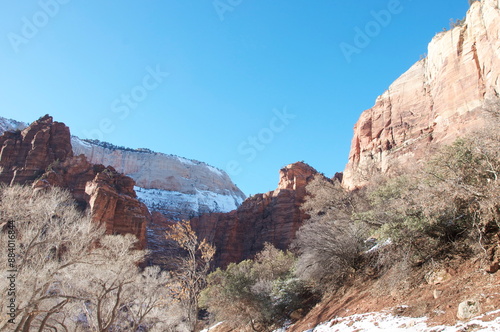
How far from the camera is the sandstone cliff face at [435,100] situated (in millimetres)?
31656

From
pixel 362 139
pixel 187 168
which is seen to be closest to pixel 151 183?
pixel 187 168

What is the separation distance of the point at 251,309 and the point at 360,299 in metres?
8.01

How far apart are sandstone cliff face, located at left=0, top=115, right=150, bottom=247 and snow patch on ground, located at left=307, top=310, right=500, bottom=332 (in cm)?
4292

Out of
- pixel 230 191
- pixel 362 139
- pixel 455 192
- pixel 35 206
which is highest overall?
pixel 230 191

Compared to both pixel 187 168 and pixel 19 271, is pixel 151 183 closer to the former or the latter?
pixel 187 168

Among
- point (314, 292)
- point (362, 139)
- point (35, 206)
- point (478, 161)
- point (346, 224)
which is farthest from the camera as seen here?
point (362, 139)

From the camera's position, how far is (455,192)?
29.3 feet

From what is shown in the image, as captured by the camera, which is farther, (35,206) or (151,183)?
(151,183)

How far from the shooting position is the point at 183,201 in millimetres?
116688

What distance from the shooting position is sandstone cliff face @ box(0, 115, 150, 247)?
51.0 metres

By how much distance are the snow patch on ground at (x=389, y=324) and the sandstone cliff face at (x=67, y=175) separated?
1690 inches

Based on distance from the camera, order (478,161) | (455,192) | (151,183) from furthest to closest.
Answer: (151,183) → (478,161) → (455,192)
